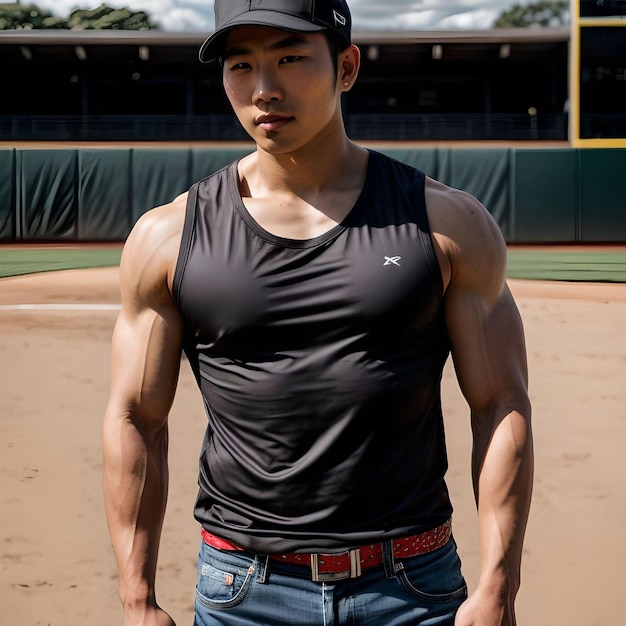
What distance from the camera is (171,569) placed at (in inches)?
154

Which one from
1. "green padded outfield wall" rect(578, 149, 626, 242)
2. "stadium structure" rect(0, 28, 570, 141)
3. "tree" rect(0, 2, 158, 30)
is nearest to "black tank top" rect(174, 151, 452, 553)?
"green padded outfield wall" rect(578, 149, 626, 242)

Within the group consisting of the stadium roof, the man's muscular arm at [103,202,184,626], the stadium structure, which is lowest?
A: the man's muscular arm at [103,202,184,626]

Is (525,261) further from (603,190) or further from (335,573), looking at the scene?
(335,573)

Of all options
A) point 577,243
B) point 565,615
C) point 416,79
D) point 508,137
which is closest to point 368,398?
point 565,615

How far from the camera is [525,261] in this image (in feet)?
53.5

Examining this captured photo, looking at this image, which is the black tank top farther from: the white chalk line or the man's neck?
the white chalk line

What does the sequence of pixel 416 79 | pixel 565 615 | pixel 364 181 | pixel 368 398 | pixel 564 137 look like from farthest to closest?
1. pixel 416 79
2. pixel 564 137
3. pixel 565 615
4. pixel 364 181
5. pixel 368 398

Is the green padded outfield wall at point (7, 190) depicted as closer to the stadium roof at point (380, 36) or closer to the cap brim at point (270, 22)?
the stadium roof at point (380, 36)

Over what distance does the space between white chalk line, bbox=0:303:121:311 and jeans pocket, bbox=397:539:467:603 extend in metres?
9.37

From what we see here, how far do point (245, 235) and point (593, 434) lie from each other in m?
4.83

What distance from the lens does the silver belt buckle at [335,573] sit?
1.54 metres

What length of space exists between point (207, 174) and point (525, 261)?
6457 mm

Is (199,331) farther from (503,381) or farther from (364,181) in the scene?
A: (503,381)

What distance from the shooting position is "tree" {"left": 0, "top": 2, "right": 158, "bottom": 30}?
156 ft
